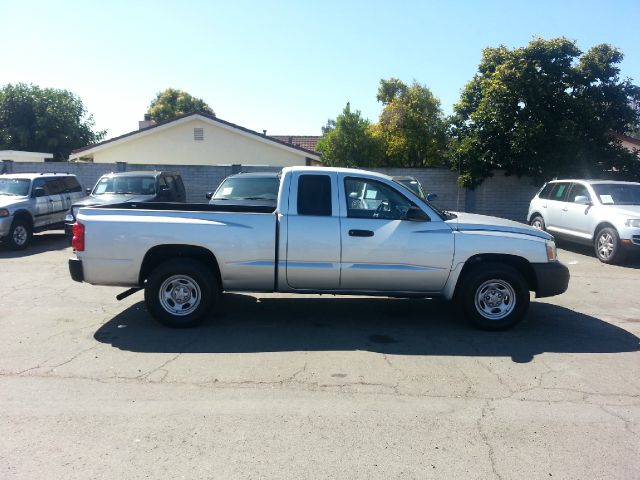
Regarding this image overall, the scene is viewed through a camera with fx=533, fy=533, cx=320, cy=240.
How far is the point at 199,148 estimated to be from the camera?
81.4 feet

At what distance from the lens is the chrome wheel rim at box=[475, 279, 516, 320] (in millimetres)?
6297

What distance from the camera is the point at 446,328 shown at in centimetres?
648

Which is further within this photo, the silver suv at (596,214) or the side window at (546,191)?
the side window at (546,191)

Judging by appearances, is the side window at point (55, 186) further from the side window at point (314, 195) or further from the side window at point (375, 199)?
the side window at point (375, 199)

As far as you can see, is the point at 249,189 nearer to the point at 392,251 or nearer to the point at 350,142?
the point at 392,251

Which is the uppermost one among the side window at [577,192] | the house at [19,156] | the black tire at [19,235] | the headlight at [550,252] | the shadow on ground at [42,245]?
the house at [19,156]

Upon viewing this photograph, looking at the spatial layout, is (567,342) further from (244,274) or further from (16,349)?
(16,349)

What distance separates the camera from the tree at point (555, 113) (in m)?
16.7

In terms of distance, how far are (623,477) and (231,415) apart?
8.90 feet

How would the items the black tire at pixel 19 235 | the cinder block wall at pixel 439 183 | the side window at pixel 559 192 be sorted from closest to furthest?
the black tire at pixel 19 235 → the side window at pixel 559 192 → the cinder block wall at pixel 439 183

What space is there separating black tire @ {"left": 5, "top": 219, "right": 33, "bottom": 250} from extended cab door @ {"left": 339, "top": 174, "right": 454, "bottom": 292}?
9.30 m

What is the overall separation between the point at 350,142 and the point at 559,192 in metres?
9.23

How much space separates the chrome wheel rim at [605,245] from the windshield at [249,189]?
7.08 m

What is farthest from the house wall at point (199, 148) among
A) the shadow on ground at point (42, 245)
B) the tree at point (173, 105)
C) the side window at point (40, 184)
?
the tree at point (173, 105)
